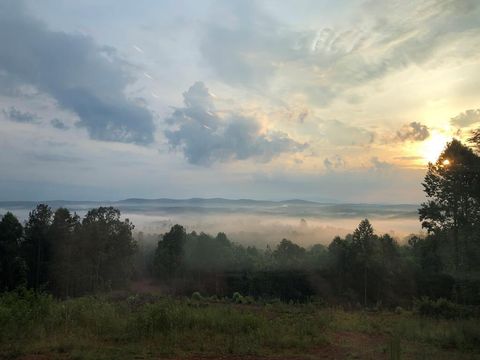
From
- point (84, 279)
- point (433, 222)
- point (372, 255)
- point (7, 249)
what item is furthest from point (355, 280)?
point (7, 249)

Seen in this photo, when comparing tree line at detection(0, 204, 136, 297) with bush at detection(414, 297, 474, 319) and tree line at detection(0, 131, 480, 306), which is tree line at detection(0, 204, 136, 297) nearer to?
tree line at detection(0, 131, 480, 306)

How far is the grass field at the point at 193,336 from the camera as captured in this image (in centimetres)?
1024

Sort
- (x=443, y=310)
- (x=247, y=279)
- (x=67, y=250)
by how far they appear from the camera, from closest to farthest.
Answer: (x=443, y=310) < (x=247, y=279) < (x=67, y=250)

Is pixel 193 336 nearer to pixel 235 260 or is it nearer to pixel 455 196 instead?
pixel 455 196

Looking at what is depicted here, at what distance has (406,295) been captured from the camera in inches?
1187

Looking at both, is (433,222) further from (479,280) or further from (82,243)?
(82,243)

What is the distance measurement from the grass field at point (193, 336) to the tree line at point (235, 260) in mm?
12075

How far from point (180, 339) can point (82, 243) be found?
24.9 metres

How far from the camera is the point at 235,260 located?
3288 cm

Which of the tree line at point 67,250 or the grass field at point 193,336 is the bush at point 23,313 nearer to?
the grass field at point 193,336

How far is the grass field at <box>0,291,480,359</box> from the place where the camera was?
10.2m

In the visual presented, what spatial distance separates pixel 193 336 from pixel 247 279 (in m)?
18.6

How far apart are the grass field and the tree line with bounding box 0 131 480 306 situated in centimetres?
1207

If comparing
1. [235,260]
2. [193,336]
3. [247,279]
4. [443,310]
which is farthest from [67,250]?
[443,310]
